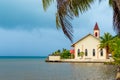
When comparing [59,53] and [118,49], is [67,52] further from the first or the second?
[118,49]

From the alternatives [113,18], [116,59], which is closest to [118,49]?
[116,59]

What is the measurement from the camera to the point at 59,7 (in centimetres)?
905

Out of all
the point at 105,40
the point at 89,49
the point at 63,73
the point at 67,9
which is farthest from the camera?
the point at 89,49

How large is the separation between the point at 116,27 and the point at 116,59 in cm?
1798

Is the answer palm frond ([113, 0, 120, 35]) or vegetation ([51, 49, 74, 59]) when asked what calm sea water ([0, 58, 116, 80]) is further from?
vegetation ([51, 49, 74, 59])

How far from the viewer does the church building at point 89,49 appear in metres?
72.9

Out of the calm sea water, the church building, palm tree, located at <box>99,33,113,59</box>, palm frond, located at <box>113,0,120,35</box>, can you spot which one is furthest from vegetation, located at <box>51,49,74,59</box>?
palm frond, located at <box>113,0,120,35</box>

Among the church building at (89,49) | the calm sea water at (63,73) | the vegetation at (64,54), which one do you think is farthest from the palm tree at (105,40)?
the calm sea water at (63,73)

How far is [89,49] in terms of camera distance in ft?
243

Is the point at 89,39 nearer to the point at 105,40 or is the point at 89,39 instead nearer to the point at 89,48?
the point at 89,48

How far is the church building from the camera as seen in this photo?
72875mm

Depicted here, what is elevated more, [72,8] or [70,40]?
[72,8]

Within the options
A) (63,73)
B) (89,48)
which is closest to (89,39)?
(89,48)

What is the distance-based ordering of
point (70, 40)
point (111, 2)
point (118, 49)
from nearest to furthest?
1. point (70, 40)
2. point (111, 2)
3. point (118, 49)
